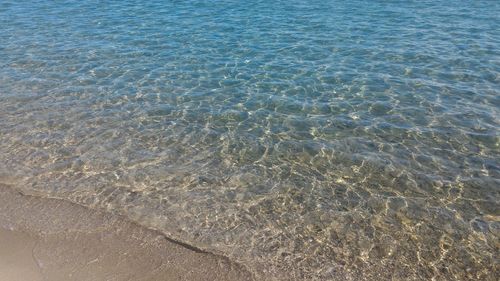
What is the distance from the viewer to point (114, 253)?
1019 centimetres

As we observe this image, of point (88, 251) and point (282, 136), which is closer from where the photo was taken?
point (88, 251)

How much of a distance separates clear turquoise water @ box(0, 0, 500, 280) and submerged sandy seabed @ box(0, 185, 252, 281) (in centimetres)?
48

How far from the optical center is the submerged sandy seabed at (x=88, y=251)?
377 inches

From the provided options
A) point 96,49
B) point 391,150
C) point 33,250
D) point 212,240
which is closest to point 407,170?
point 391,150

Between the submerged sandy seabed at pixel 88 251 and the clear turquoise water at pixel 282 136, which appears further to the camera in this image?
the clear turquoise water at pixel 282 136

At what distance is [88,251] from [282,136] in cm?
763

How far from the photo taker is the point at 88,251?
10.2 m

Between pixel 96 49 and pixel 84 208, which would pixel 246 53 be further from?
pixel 84 208

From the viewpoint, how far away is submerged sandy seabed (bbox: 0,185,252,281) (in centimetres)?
957

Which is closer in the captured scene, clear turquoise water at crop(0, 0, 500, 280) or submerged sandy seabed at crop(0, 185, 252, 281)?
submerged sandy seabed at crop(0, 185, 252, 281)

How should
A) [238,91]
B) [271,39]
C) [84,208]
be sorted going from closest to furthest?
[84,208], [238,91], [271,39]

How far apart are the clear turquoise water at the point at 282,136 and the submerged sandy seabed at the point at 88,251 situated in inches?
18.9

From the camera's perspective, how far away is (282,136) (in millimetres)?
15250

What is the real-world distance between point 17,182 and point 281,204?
7.86 metres
